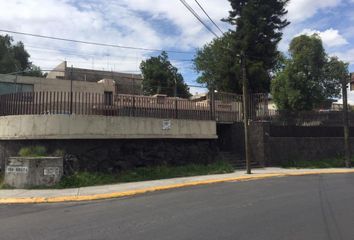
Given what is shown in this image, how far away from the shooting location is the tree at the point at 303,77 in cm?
3338

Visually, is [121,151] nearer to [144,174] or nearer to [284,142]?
[144,174]

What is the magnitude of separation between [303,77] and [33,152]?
2284 centimetres

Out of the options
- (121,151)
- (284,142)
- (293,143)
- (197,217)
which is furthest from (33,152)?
(293,143)

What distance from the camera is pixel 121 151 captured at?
19.7 meters

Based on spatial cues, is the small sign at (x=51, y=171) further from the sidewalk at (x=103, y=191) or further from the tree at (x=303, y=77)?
the tree at (x=303, y=77)

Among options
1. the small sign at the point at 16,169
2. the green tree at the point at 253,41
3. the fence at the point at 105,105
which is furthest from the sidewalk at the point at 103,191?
the green tree at the point at 253,41

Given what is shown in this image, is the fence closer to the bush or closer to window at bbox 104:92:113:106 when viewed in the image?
window at bbox 104:92:113:106

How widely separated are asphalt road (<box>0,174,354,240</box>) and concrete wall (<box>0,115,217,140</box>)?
540 cm

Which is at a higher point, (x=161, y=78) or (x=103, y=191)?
(x=161, y=78)

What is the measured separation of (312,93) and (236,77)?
6.47 metres

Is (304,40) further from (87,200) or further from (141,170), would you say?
(87,200)

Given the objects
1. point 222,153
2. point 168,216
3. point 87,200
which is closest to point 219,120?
point 222,153

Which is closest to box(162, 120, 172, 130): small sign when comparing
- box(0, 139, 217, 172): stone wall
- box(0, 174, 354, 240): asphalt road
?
box(0, 139, 217, 172): stone wall

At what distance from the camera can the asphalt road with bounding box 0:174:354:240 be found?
26.5 feet
